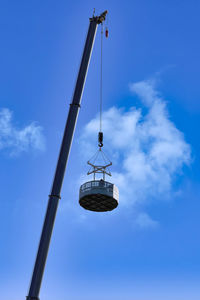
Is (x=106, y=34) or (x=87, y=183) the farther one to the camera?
(x=106, y=34)

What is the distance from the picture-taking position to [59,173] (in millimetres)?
28188

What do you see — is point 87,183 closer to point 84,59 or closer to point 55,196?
point 55,196

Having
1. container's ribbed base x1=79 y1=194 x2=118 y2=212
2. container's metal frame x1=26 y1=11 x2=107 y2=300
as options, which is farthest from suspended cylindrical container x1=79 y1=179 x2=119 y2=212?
container's metal frame x1=26 y1=11 x2=107 y2=300

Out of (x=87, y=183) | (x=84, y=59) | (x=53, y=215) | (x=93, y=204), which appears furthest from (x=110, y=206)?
(x=84, y=59)

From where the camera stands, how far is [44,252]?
25.2 meters

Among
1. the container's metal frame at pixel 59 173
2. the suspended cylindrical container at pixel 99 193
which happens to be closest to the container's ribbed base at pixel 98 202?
the suspended cylindrical container at pixel 99 193

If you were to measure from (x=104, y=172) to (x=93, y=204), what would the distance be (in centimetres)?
264

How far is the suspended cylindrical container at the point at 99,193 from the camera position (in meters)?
27.5

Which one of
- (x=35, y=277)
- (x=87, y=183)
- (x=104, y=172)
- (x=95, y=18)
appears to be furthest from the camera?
(x=95, y=18)

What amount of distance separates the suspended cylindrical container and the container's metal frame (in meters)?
1.92

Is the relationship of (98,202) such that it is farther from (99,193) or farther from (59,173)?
(59,173)

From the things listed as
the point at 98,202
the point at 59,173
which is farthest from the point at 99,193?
the point at 59,173

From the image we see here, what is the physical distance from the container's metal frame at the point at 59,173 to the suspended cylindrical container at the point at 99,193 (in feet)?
6.30

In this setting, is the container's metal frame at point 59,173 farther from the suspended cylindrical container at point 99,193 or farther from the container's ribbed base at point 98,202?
the container's ribbed base at point 98,202
